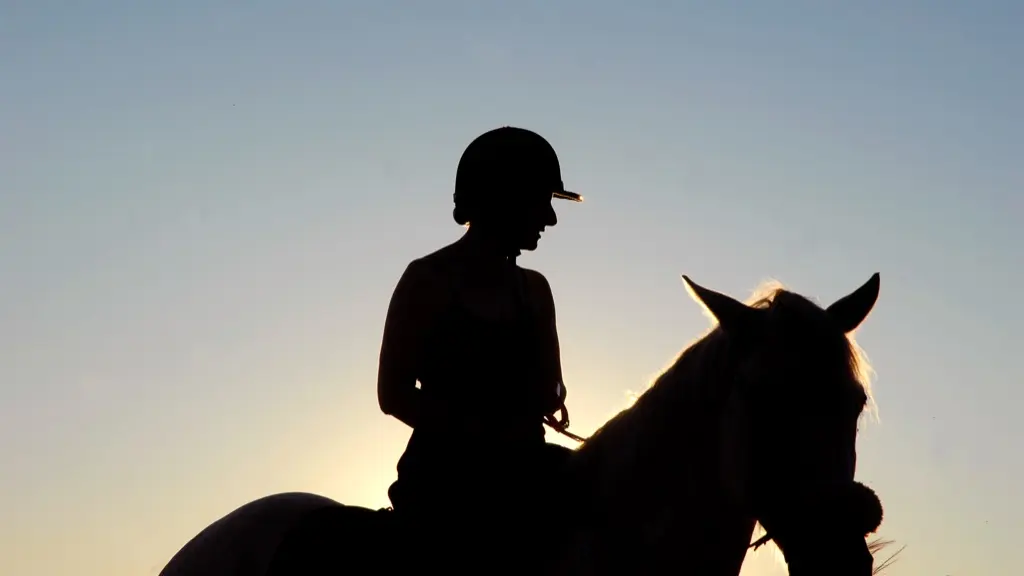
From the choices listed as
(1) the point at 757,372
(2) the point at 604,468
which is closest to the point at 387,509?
(2) the point at 604,468

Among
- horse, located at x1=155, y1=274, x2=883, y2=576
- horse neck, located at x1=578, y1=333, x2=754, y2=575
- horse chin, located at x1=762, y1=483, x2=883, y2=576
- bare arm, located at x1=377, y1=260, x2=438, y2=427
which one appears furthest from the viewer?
bare arm, located at x1=377, y1=260, x2=438, y2=427

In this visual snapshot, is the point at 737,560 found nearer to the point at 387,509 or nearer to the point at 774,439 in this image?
the point at 774,439

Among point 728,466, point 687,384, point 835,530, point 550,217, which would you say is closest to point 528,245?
point 550,217

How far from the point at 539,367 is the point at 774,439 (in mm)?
1381

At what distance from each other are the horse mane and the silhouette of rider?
1.03ft

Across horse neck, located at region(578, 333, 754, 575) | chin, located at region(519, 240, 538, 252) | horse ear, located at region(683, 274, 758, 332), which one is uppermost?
chin, located at region(519, 240, 538, 252)

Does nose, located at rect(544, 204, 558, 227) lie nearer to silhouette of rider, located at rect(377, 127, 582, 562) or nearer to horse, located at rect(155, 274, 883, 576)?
silhouette of rider, located at rect(377, 127, 582, 562)

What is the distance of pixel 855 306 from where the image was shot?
4.57 meters

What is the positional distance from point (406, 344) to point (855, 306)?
1.84 m

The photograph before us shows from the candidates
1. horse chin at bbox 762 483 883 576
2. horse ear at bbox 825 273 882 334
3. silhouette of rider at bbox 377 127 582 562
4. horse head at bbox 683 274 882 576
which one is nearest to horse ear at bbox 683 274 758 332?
horse head at bbox 683 274 882 576

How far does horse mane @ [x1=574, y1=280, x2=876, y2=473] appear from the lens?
4.50 m

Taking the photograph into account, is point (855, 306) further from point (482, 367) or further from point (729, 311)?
point (482, 367)

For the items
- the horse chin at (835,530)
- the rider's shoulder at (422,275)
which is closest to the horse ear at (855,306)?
the horse chin at (835,530)

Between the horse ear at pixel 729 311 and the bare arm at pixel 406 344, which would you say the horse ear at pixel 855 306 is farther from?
the bare arm at pixel 406 344
